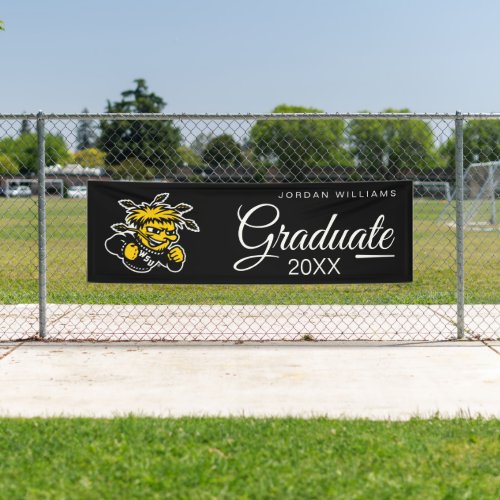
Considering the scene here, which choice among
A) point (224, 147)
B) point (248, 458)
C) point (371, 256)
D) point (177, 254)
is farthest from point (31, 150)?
point (248, 458)

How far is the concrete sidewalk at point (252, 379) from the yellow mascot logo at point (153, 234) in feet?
2.40

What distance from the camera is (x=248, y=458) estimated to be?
4.18m

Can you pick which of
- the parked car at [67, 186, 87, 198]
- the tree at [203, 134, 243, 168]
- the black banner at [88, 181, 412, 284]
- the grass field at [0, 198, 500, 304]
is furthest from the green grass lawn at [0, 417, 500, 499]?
the parked car at [67, 186, 87, 198]

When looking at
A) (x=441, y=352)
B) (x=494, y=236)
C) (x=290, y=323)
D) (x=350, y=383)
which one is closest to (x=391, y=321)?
(x=290, y=323)

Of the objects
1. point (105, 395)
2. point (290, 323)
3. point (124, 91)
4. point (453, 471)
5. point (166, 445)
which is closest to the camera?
point (453, 471)

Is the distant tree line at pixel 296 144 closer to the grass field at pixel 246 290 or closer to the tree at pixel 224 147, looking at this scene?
the tree at pixel 224 147

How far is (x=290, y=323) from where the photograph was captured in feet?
27.5

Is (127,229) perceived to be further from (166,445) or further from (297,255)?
(166,445)

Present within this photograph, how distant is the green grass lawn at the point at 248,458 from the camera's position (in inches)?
149

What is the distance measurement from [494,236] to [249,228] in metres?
17.1

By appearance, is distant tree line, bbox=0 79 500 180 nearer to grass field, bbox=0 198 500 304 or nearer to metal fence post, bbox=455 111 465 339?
grass field, bbox=0 198 500 304

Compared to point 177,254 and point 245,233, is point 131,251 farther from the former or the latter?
point 245,233

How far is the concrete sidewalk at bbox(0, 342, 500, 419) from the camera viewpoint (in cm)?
525

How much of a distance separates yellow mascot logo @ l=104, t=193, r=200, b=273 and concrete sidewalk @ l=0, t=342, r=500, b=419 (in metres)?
0.73
